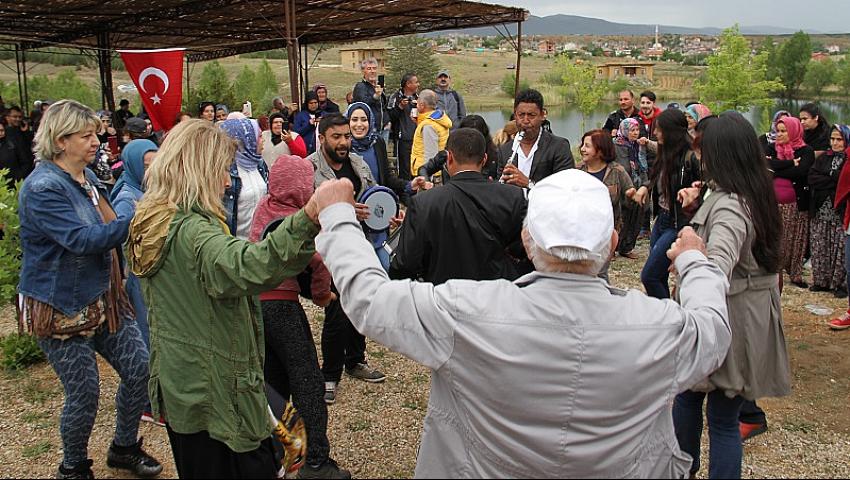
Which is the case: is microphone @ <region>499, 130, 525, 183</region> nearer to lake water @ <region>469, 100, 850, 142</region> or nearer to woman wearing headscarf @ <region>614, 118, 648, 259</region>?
woman wearing headscarf @ <region>614, 118, 648, 259</region>

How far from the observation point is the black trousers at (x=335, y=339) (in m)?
4.25

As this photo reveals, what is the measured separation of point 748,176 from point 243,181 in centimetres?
282

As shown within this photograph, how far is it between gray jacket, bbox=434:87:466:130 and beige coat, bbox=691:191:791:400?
741cm

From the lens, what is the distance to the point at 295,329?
131 inches

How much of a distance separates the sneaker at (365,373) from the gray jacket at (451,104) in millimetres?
5738

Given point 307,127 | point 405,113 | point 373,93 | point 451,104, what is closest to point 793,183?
point 451,104

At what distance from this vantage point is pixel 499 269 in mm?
3297

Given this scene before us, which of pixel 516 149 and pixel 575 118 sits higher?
pixel 516 149

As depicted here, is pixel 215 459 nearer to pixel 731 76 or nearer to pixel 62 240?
pixel 62 240

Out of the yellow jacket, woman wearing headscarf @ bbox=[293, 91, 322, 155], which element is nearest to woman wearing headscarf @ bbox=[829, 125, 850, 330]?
the yellow jacket

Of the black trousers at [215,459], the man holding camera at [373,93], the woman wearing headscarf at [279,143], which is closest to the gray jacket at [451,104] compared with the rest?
the man holding camera at [373,93]

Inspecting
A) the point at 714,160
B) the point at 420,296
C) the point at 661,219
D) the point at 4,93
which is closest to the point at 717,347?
the point at 420,296

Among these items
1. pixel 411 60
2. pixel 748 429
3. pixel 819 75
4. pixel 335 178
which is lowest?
pixel 748 429

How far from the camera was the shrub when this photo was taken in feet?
16.4
